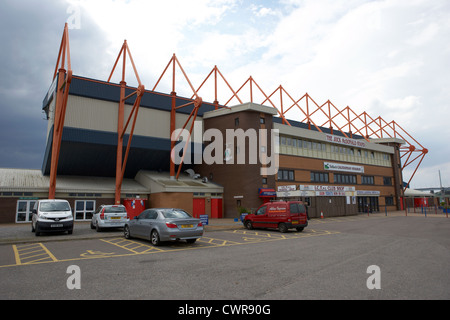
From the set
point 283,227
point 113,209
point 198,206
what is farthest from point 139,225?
point 198,206

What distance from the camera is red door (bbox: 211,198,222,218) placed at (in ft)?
104

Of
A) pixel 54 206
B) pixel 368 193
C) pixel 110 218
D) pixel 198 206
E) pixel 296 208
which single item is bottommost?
pixel 110 218

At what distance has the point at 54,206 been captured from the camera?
16266 mm

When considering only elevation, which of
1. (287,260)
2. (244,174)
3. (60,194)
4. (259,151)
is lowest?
(287,260)

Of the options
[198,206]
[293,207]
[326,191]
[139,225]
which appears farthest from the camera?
[326,191]

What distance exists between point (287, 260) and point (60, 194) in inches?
922

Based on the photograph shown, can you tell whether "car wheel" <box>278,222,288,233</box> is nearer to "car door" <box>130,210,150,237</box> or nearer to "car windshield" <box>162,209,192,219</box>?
"car windshield" <box>162,209,192,219</box>

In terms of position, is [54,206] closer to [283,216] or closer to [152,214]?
[152,214]

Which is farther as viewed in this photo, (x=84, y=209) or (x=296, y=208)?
(x=84, y=209)

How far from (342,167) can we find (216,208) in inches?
774
